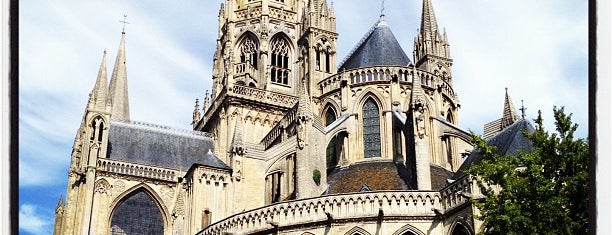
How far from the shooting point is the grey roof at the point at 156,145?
36.6 meters

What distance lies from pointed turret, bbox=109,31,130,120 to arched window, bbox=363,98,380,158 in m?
22.3

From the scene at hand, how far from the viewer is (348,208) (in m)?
22.7

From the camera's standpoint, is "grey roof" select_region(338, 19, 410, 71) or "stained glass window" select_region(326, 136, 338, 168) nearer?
"stained glass window" select_region(326, 136, 338, 168)

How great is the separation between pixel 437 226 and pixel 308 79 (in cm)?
1386

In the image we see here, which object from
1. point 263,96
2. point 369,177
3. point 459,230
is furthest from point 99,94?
point 459,230

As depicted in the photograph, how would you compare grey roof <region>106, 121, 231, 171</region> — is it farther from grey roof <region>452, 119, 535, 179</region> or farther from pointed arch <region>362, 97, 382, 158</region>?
grey roof <region>452, 119, 535, 179</region>

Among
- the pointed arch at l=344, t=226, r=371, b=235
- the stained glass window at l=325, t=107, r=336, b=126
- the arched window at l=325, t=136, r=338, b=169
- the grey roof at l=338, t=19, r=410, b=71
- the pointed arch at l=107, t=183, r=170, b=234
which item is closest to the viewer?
the pointed arch at l=344, t=226, r=371, b=235

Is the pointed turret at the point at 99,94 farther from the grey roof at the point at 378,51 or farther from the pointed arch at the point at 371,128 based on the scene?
the pointed arch at the point at 371,128

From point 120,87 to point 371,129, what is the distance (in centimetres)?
2446

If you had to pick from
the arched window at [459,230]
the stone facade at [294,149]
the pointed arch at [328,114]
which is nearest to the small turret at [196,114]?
the stone facade at [294,149]

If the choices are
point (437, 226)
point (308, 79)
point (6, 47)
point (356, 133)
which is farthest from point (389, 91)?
point (6, 47)

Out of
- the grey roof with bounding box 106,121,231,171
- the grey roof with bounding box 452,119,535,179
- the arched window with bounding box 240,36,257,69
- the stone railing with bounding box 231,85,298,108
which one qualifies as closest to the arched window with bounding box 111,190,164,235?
the grey roof with bounding box 106,121,231,171

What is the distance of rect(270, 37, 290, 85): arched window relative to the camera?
42.4 m

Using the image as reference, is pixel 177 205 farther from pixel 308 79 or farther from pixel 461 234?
pixel 461 234
